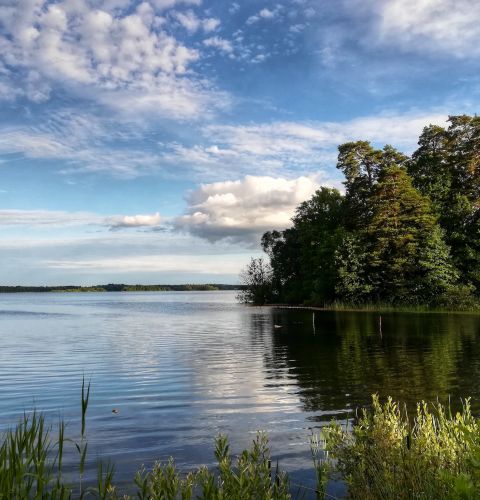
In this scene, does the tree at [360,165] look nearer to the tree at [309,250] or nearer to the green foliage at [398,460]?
the tree at [309,250]

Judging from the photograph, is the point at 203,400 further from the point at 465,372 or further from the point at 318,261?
the point at 318,261

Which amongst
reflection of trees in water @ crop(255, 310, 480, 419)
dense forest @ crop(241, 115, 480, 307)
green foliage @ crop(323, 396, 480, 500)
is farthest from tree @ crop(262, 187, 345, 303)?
green foliage @ crop(323, 396, 480, 500)

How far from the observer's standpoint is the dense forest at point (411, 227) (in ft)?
226

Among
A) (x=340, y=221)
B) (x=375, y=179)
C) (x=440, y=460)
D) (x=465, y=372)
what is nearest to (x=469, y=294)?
(x=375, y=179)

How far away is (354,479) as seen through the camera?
7848 mm

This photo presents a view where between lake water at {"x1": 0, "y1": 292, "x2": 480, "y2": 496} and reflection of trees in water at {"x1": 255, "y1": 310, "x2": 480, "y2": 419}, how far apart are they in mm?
70

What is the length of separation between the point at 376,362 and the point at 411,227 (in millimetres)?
48617

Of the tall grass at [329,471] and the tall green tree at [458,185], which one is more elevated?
the tall green tree at [458,185]

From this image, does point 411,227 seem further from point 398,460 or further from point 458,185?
point 398,460

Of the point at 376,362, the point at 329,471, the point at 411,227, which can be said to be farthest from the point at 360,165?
the point at 329,471

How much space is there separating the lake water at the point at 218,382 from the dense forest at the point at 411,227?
28918 mm

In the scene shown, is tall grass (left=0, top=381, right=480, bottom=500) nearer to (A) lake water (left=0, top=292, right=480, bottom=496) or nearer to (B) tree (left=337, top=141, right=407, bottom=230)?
(A) lake water (left=0, top=292, right=480, bottom=496)

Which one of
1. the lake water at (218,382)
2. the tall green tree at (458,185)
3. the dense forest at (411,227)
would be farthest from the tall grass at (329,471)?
the tall green tree at (458,185)

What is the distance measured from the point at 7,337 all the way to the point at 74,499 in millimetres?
36524
